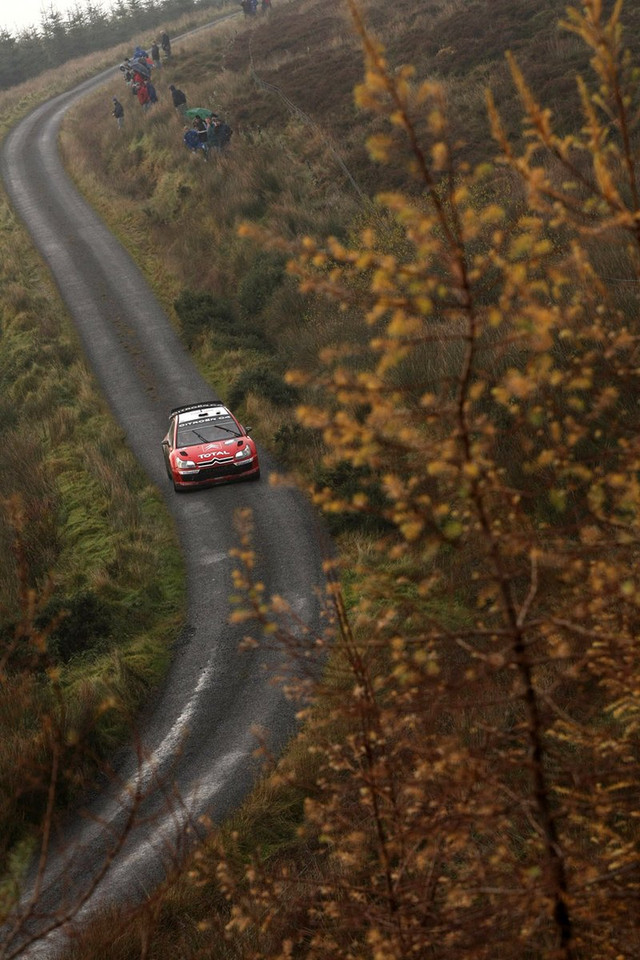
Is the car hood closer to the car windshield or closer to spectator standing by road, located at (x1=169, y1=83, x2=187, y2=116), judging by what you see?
the car windshield

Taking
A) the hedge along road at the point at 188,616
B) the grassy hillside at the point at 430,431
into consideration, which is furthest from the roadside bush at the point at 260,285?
the hedge along road at the point at 188,616

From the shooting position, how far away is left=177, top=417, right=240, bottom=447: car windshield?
18.4 m

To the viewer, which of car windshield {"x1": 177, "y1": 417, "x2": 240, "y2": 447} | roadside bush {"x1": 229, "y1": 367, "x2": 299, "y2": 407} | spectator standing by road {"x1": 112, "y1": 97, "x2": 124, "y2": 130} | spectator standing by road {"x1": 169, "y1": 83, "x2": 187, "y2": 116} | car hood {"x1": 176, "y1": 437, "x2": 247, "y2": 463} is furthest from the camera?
spectator standing by road {"x1": 112, "y1": 97, "x2": 124, "y2": 130}

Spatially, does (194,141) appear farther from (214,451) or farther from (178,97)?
(214,451)

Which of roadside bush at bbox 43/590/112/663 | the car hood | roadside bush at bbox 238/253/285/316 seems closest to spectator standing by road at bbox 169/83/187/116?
roadside bush at bbox 238/253/285/316

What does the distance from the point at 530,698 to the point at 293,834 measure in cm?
674

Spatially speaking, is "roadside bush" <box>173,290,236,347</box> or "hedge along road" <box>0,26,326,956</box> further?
"roadside bush" <box>173,290,236,347</box>

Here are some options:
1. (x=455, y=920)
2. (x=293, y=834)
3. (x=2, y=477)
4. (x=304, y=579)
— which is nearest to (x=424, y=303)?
(x=455, y=920)

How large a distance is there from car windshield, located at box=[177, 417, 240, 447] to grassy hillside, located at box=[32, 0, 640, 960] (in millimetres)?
1508

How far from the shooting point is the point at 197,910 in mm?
8766

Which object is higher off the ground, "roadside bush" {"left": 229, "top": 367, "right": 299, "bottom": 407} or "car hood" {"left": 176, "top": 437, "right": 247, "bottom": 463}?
"car hood" {"left": 176, "top": 437, "right": 247, "bottom": 463}

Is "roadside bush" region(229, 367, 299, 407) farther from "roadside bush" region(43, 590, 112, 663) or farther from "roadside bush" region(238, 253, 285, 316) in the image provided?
"roadside bush" region(43, 590, 112, 663)

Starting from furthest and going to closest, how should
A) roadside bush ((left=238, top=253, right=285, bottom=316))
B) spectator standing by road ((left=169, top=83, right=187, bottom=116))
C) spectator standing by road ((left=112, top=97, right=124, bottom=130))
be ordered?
spectator standing by road ((left=112, top=97, right=124, bottom=130))
spectator standing by road ((left=169, top=83, right=187, bottom=116))
roadside bush ((left=238, top=253, right=285, bottom=316))

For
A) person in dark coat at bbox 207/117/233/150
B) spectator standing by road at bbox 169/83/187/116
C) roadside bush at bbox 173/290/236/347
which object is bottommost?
roadside bush at bbox 173/290/236/347
